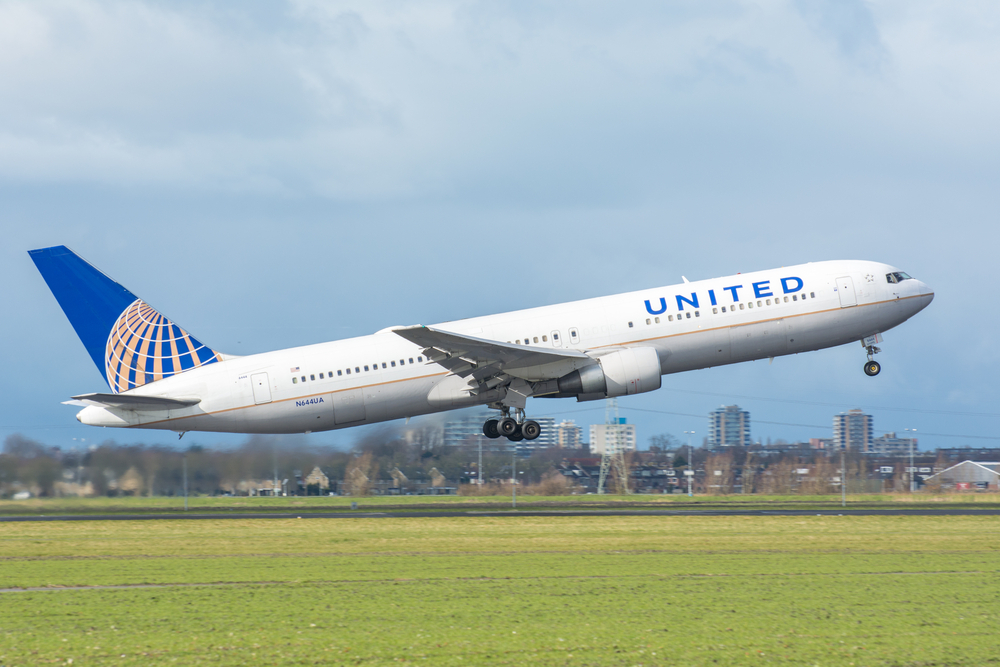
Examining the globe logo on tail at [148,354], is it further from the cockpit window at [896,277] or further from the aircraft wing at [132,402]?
the cockpit window at [896,277]

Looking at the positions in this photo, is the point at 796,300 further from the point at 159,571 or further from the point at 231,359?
the point at 159,571

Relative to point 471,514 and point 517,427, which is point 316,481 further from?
point 517,427

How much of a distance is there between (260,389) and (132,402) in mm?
4454

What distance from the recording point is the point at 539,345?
34.3 meters

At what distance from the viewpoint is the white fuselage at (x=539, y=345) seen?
34.1m

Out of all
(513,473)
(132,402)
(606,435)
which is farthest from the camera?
(606,435)

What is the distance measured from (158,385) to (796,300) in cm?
2382

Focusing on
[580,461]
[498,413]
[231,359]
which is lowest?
[580,461]

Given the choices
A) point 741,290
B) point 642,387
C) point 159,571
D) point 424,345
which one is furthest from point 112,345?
point 741,290

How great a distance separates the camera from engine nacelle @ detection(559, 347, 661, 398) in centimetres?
3303

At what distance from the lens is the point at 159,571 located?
72.9 ft

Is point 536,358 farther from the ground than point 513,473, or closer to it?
farther from the ground

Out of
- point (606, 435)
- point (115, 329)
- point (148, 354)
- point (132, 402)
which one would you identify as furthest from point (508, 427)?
point (606, 435)

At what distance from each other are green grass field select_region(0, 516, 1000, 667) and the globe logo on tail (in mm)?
6730
